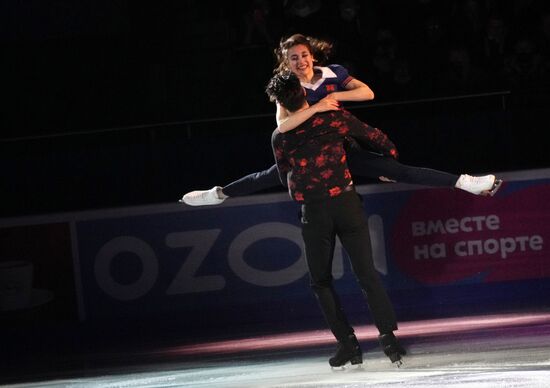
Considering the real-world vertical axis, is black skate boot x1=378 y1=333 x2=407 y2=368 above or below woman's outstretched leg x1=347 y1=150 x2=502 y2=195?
below

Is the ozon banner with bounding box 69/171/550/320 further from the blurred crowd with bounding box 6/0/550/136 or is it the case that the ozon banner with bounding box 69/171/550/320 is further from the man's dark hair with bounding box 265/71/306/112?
the man's dark hair with bounding box 265/71/306/112

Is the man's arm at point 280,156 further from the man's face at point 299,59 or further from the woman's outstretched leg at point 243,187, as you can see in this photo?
the man's face at point 299,59

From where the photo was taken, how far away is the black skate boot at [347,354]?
6027mm

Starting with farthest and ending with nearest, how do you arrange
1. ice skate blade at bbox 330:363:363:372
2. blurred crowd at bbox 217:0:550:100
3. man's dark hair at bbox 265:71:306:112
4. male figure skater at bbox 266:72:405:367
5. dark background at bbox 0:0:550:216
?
blurred crowd at bbox 217:0:550:100, dark background at bbox 0:0:550:216, ice skate blade at bbox 330:363:363:372, male figure skater at bbox 266:72:405:367, man's dark hair at bbox 265:71:306:112

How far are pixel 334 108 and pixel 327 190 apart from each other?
1.44ft

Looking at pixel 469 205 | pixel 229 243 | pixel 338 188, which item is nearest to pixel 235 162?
pixel 229 243

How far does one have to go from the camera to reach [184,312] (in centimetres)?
893

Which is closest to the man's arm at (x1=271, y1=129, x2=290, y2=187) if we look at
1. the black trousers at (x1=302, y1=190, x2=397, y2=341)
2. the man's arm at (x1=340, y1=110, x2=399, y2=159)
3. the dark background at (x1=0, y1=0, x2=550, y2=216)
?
the black trousers at (x1=302, y1=190, x2=397, y2=341)

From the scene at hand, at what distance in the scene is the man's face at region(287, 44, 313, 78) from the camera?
5.82 m

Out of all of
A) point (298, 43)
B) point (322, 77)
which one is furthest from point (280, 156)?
point (298, 43)

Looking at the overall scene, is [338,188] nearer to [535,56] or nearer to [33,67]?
[535,56]

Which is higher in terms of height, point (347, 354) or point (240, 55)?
point (240, 55)

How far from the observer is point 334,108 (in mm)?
5680

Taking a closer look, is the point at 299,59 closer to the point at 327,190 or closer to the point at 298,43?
the point at 298,43
